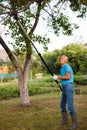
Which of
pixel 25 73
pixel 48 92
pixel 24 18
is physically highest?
pixel 24 18

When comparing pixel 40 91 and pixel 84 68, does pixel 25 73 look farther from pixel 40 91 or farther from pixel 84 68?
pixel 84 68

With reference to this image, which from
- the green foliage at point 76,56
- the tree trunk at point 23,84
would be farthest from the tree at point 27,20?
the green foliage at point 76,56

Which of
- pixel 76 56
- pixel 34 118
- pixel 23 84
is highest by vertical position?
pixel 76 56

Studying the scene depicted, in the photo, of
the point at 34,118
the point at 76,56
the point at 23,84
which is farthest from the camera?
the point at 76,56

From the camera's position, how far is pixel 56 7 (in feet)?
43.0

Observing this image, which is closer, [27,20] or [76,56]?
[27,20]

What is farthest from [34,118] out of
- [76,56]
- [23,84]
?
[76,56]

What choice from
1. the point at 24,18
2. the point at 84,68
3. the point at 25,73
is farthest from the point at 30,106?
the point at 84,68

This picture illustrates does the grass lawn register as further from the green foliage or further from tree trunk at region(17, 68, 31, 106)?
the green foliage

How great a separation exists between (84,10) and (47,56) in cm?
3006

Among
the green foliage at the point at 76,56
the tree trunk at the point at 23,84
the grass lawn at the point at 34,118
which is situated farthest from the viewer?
the green foliage at the point at 76,56

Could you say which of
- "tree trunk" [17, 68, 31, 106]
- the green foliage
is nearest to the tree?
"tree trunk" [17, 68, 31, 106]

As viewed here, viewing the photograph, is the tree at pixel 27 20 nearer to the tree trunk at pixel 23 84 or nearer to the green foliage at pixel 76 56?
the tree trunk at pixel 23 84

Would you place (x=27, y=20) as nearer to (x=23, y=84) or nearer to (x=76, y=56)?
(x=23, y=84)
